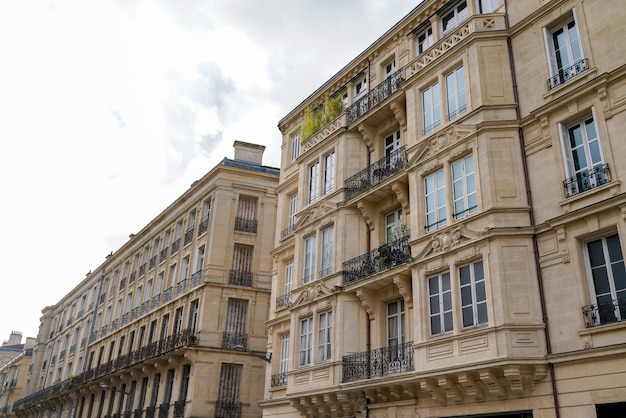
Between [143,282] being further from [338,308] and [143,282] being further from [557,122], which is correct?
[557,122]

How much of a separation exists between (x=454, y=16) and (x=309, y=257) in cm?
999

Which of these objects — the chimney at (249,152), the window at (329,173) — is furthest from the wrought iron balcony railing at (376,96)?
the chimney at (249,152)

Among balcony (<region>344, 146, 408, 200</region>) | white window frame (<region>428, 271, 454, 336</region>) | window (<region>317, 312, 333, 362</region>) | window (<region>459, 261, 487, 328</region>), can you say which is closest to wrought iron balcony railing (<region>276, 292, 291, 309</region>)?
window (<region>317, 312, 333, 362</region>)

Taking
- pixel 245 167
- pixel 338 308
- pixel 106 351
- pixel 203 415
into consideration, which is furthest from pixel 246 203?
pixel 106 351

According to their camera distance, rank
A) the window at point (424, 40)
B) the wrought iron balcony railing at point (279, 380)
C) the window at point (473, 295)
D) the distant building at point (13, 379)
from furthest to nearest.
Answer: the distant building at point (13, 379) → the wrought iron balcony railing at point (279, 380) → the window at point (424, 40) → the window at point (473, 295)

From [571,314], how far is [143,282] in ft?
112

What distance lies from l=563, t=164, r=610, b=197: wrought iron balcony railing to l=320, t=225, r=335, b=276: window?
9.06 meters

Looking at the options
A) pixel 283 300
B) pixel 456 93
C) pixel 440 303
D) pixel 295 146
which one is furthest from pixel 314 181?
pixel 440 303

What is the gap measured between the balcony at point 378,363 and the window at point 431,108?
6.60 m

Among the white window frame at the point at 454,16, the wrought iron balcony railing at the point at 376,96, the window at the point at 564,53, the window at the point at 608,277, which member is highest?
the white window frame at the point at 454,16

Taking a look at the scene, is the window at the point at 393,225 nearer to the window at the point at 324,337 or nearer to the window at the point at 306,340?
the window at the point at 324,337

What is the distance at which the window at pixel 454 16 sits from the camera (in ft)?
64.0

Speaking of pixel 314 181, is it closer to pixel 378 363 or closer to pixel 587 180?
pixel 378 363

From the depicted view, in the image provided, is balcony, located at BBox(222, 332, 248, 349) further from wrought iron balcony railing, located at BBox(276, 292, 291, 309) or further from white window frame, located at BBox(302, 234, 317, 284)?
white window frame, located at BBox(302, 234, 317, 284)
